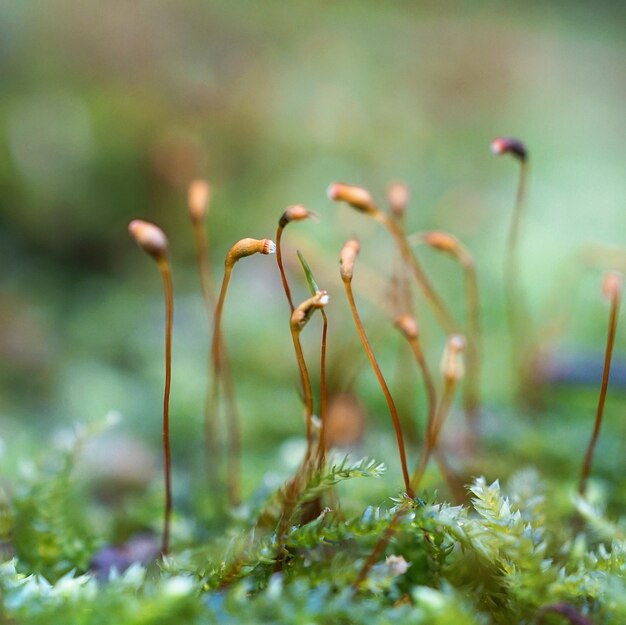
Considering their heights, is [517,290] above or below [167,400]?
below

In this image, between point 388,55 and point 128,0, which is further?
point 388,55

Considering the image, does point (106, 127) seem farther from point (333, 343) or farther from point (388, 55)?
point (388, 55)

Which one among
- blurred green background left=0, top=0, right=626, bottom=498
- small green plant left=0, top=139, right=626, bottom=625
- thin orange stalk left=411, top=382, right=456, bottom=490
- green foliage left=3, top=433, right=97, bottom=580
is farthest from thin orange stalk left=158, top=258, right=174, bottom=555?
blurred green background left=0, top=0, right=626, bottom=498

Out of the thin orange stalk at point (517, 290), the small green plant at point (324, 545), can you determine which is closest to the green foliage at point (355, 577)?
the small green plant at point (324, 545)

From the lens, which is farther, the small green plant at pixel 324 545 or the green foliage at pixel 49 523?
the green foliage at pixel 49 523

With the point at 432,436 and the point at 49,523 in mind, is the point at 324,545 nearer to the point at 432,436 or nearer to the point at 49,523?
the point at 432,436

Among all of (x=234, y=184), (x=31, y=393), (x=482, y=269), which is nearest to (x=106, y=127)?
(x=234, y=184)

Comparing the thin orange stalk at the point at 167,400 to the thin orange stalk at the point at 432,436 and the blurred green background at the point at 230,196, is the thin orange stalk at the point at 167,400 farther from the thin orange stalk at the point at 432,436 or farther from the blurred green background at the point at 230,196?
the blurred green background at the point at 230,196

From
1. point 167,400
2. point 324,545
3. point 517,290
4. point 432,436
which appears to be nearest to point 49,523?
point 167,400
